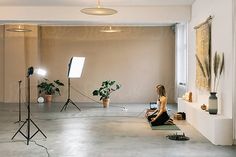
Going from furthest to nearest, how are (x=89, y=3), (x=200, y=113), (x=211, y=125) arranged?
(x=89, y=3)
(x=200, y=113)
(x=211, y=125)

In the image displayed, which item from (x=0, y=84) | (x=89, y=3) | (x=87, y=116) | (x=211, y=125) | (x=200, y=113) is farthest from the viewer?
(x=0, y=84)

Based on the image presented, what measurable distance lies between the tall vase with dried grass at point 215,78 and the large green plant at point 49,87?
7426 millimetres

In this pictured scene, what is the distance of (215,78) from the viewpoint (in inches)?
271

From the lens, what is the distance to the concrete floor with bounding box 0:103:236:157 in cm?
539

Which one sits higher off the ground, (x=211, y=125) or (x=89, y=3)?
(x=89, y=3)

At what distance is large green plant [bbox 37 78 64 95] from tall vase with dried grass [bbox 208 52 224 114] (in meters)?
7.43

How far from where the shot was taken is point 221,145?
19.4 ft

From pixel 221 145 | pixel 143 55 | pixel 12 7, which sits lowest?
pixel 221 145

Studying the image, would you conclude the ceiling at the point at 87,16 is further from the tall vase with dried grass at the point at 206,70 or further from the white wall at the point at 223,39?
the tall vase with dried grass at the point at 206,70

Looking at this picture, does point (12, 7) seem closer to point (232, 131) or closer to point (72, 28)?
point (72, 28)

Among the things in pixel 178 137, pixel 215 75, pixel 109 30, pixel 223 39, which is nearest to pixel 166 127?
pixel 178 137

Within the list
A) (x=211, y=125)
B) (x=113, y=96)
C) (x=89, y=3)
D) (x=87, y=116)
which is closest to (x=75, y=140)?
(x=211, y=125)

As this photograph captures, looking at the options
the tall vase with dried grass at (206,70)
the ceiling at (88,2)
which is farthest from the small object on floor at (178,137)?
the ceiling at (88,2)

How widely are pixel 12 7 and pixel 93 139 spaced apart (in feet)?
15.4
